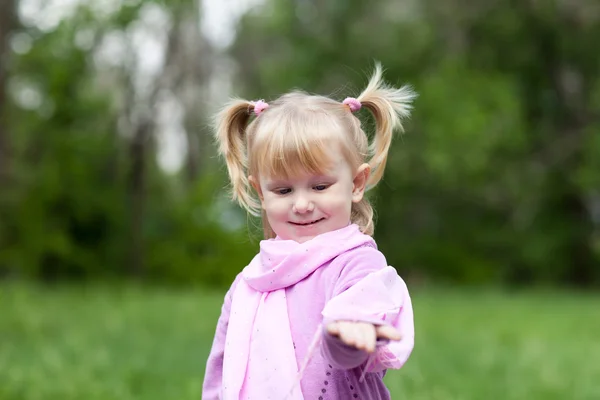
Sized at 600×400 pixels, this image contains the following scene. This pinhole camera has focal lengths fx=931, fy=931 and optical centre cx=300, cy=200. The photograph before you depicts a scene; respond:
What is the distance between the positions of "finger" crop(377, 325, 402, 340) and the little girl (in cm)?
10

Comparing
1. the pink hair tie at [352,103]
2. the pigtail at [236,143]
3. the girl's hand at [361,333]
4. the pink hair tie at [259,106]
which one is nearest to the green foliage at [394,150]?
the pigtail at [236,143]

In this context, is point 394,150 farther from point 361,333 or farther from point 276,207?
point 361,333

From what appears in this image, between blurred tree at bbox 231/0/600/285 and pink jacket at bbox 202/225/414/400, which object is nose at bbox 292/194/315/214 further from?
blurred tree at bbox 231/0/600/285

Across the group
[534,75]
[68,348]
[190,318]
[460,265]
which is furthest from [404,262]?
[68,348]

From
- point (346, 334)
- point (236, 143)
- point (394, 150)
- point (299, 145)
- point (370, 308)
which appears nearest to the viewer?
point (346, 334)

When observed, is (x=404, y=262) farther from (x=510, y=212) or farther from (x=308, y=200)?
(x=308, y=200)

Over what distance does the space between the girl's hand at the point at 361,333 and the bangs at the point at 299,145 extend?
498 mm

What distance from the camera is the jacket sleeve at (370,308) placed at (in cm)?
219

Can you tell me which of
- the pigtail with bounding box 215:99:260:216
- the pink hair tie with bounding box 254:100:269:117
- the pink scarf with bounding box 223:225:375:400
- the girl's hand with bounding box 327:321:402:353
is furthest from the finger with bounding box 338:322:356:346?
the pink hair tie with bounding box 254:100:269:117

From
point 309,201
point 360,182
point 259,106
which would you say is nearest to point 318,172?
point 309,201

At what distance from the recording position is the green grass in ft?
18.2

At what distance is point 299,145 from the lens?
2.48 m

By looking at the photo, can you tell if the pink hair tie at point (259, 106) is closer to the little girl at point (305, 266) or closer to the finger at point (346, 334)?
the little girl at point (305, 266)

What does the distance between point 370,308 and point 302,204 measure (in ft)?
1.29
